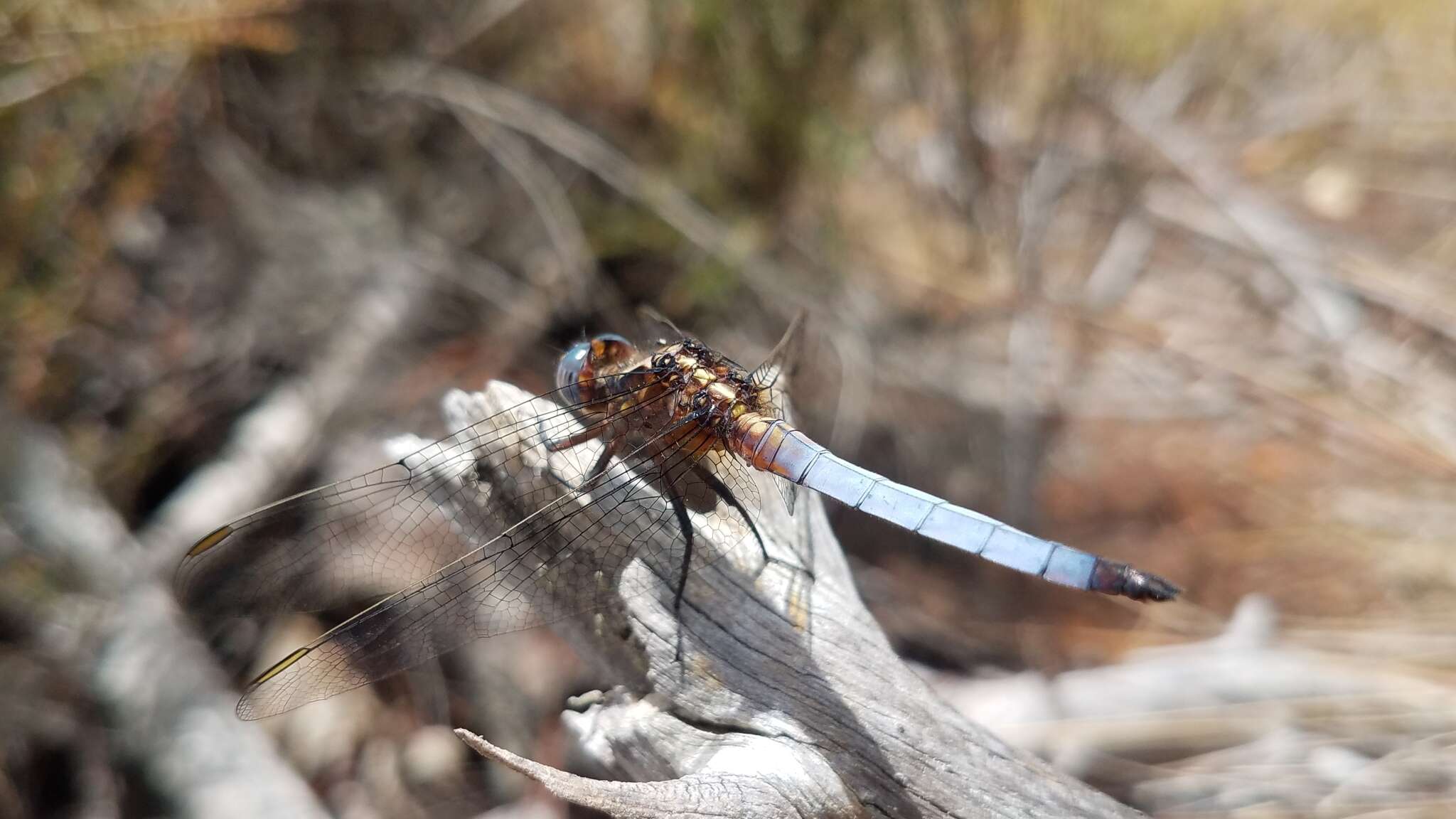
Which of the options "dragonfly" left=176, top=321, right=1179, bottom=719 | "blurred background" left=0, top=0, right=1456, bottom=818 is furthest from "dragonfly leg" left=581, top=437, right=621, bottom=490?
"blurred background" left=0, top=0, right=1456, bottom=818

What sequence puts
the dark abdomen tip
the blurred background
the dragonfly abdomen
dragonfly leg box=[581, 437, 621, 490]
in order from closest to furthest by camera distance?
the dark abdomen tip, the dragonfly abdomen, dragonfly leg box=[581, 437, 621, 490], the blurred background

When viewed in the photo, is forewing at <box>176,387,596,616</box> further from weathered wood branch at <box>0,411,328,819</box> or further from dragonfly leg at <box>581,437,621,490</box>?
weathered wood branch at <box>0,411,328,819</box>

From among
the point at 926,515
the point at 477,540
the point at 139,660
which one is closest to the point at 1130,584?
the point at 926,515

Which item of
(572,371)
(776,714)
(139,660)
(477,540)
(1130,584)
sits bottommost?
(139,660)

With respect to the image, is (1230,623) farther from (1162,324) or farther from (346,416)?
(346,416)

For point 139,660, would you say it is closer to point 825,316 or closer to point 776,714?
point 776,714

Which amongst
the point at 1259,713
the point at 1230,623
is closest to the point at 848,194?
the point at 1230,623
